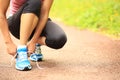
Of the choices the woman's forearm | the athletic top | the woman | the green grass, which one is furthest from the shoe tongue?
the green grass

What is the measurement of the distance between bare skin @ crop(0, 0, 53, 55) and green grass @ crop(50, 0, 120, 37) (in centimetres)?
375

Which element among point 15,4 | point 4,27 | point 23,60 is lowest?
point 23,60

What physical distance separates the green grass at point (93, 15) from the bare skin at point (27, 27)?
3.75 metres

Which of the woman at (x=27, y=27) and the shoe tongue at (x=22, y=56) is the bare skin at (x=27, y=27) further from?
the shoe tongue at (x=22, y=56)

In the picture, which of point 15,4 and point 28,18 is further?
point 15,4

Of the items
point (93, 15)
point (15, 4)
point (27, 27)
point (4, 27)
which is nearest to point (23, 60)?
point (27, 27)

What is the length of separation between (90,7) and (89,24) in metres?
1.76

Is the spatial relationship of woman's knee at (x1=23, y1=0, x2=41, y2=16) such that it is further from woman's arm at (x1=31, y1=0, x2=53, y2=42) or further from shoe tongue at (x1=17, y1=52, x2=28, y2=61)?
shoe tongue at (x1=17, y1=52, x2=28, y2=61)

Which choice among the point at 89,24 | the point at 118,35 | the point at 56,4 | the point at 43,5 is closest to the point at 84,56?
the point at 43,5

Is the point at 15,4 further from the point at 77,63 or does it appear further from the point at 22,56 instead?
the point at 77,63

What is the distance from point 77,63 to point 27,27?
888 mm

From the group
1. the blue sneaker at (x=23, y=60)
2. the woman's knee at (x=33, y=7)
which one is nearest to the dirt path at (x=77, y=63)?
the blue sneaker at (x=23, y=60)

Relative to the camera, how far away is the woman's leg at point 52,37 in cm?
582

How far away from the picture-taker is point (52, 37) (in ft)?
19.1
